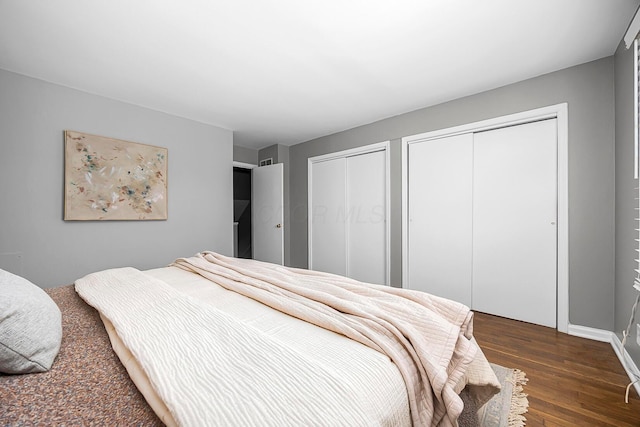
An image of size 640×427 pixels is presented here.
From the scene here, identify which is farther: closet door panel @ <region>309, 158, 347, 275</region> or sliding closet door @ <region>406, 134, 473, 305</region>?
closet door panel @ <region>309, 158, 347, 275</region>

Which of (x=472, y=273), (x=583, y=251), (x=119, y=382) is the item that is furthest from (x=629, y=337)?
(x=119, y=382)

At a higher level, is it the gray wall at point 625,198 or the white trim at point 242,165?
the white trim at point 242,165

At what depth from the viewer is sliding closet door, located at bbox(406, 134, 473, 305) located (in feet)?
9.66

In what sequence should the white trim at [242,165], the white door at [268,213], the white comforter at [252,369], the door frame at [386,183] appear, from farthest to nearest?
the white trim at [242,165] < the white door at [268,213] < the door frame at [386,183] < the white comforter at [252,369]

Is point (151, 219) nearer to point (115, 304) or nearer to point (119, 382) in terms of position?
point (115, 304)

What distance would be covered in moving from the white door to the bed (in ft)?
9.82

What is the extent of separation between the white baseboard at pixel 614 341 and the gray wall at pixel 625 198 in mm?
50

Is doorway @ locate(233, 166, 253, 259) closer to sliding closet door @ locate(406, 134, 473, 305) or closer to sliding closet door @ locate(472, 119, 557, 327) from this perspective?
sliding closet door @ locate(406, 134, 473, 305)

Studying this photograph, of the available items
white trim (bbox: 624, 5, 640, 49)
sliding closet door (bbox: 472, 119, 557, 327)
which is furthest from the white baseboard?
white trim (bbox: 624, 5, 640, 49)

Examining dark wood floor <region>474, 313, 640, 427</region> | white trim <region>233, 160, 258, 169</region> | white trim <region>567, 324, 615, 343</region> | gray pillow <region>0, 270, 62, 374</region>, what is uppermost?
white trim <region>233, 160, 258, 169</region>

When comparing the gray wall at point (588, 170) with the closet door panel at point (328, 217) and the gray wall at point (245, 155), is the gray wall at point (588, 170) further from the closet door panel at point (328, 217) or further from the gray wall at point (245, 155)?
the gray wall at point (245, 155)

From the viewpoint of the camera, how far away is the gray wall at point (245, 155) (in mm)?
4781

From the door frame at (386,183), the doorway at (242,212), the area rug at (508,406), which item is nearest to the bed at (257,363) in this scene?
the area rug at (508,406)

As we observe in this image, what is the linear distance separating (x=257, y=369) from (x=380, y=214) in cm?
312
